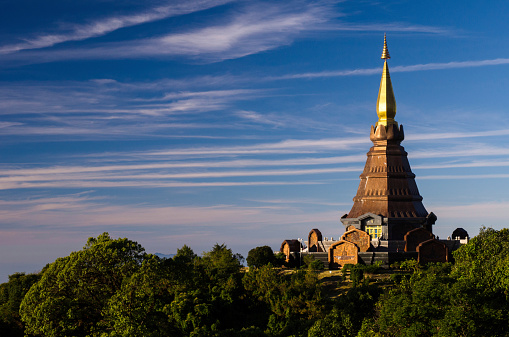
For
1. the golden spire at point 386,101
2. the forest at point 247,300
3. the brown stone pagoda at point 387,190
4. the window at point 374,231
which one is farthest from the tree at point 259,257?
the golden spire at point 386,101

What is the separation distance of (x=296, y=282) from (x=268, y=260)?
40.6 feet

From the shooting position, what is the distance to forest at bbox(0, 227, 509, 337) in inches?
1224

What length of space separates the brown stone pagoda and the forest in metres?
7.32

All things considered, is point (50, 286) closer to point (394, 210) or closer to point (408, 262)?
point (408, 262)

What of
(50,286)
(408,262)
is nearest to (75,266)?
(50,286)

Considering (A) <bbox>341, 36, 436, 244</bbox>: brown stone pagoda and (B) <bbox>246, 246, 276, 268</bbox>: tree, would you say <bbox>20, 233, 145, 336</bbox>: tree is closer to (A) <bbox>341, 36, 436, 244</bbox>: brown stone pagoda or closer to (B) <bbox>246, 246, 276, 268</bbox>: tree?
(B) <bbox>246, 246, 276, 268</bbox>: tree

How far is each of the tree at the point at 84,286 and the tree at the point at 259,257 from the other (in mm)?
18484

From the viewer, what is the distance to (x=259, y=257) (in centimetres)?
5678

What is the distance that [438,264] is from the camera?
49.6m

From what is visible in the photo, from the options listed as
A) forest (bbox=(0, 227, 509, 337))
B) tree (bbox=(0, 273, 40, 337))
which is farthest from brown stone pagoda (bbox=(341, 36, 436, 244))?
tree (bbox=(0, 273, 40, 337))

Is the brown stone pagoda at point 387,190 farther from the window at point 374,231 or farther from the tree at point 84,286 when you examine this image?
the tree at point 84,286

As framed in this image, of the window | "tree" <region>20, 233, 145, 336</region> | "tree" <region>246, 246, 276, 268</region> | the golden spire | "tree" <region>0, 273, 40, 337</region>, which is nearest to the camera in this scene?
"tree" <region>20, 233, 145, 336</region>

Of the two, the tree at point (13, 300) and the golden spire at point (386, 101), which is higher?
the golden spire at point (386, 101)

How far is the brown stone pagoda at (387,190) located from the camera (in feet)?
189
